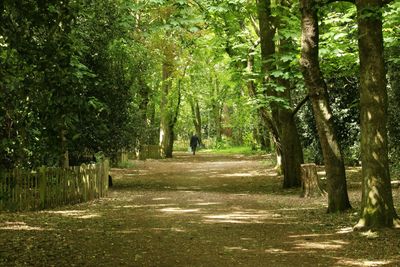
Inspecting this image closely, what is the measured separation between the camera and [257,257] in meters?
7.78

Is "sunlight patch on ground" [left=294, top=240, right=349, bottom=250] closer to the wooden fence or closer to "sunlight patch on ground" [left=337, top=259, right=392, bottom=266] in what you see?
"sunlight patch on ground" [left=337, top=259, right=392, bottom=266]

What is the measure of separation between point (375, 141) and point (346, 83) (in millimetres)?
14833

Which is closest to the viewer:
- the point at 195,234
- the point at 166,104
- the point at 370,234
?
the point at 370,234

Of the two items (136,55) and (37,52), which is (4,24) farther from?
(136,55)

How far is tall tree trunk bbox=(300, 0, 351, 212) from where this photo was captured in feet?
35.3

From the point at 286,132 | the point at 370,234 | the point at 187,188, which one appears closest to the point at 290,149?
the point at 286,132

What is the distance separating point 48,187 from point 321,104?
24.7 feet

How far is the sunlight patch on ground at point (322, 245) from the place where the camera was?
8.32 meters

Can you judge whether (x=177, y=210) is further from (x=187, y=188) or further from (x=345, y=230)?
(x=187, y=188)

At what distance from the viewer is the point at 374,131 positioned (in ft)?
29.7

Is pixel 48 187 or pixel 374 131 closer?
pixel 374 131

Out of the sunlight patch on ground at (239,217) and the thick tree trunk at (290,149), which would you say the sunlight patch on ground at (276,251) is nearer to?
the sunlight patch on ground at (239,217)

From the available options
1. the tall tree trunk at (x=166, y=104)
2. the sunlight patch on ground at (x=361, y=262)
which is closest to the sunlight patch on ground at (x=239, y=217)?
the sunlight patch on ground at (x=361, y=262)

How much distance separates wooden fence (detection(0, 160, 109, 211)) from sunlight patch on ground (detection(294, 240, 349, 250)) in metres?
6.69
